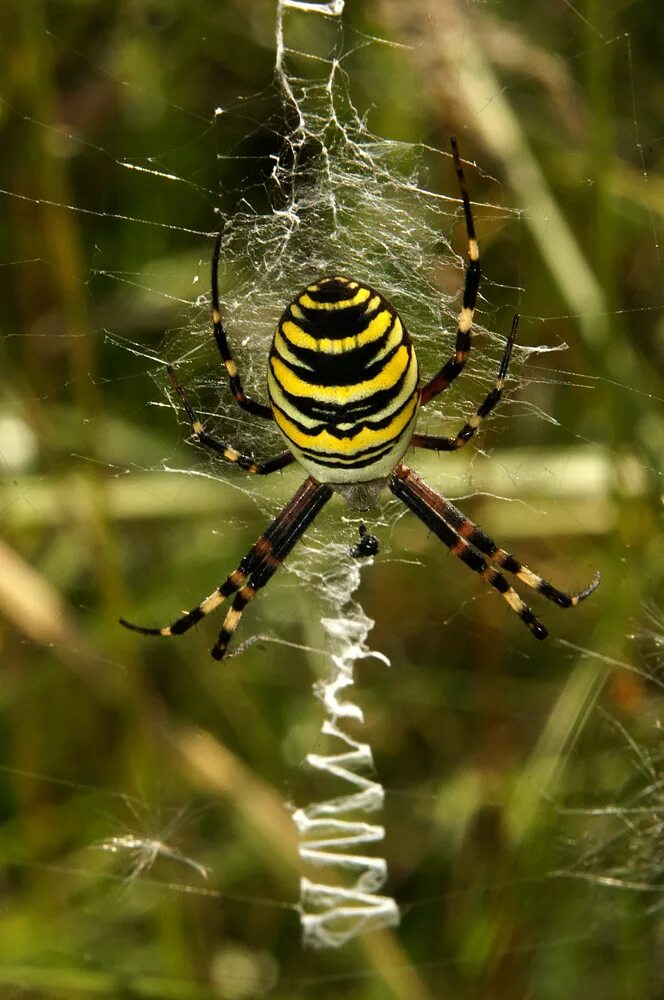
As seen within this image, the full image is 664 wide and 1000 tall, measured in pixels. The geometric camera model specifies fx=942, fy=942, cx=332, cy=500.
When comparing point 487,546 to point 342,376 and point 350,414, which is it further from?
point 342,376

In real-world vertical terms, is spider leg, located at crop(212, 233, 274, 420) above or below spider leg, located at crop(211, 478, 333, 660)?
above

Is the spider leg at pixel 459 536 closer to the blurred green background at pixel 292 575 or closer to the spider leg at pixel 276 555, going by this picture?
the blurred green background at pixel 292 575

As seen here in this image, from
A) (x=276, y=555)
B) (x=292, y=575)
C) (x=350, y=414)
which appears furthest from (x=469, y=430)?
(x=292, y=575)

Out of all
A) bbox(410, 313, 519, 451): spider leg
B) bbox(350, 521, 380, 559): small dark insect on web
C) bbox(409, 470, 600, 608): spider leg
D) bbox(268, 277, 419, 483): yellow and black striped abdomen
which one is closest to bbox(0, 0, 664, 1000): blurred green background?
bbox(409, 470, 600, 608): spider leg

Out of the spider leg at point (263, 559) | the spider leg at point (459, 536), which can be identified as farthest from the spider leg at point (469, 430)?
the spider leg at point (263, 559)

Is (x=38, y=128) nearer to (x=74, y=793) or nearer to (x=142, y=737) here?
(x=142, y=737)

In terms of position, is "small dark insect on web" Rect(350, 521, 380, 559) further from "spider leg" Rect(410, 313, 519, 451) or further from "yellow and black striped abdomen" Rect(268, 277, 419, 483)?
"yellow and black striped abdomen" Rect(268, 277, 419, 483)
